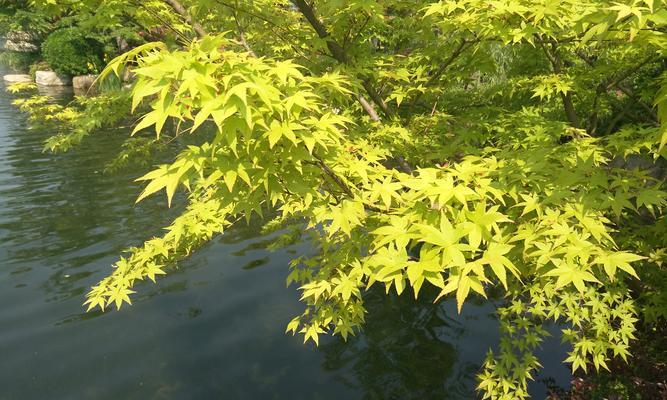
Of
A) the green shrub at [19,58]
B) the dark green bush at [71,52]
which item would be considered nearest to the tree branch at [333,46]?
the dark green bush at [71,52]

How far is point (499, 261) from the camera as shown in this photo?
202 centimetres

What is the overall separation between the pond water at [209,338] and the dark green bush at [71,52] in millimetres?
24523

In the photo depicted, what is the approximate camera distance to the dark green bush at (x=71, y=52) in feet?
94.2

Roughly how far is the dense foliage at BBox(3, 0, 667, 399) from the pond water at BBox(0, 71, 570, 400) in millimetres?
1621

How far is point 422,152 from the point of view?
436 centimetres

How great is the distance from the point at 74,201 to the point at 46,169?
347 centimetres

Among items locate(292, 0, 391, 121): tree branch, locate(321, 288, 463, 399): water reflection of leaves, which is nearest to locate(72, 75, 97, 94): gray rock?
locate(321, 288, 463, 399): water reflection of leaves

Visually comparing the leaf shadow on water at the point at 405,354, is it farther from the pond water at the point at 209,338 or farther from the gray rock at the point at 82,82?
the gray rock at the point at 82,82

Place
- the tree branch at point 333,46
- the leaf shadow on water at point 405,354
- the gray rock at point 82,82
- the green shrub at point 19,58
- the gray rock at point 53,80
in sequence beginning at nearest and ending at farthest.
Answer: the tree branch at point 333,46 < the leaf shadow on water at point 405,354 < the gray rock at point 82,82 < the gray rock at point 53,80 < the green shrub at point 19,58

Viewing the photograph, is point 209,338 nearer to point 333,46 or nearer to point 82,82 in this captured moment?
point 333,46

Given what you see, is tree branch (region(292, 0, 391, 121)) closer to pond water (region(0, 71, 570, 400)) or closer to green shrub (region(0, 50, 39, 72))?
pond water (region(0, 71, 570, 400))

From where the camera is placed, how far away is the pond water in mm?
5277

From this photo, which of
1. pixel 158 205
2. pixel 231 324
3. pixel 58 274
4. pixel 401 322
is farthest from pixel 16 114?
pixel 401 322

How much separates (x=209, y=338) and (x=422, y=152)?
393 cm
